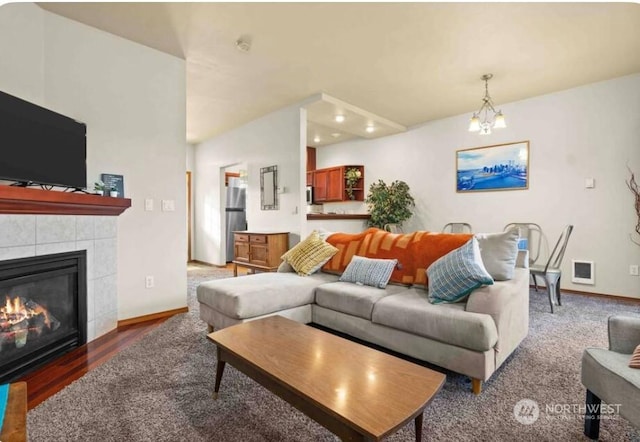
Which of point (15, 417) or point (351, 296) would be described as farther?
point (351, 296)

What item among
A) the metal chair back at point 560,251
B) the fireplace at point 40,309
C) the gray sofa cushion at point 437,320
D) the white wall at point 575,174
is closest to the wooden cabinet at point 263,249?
the fireplace at point 40,309

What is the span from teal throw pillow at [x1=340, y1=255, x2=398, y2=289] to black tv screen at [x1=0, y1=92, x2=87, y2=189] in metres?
2.34

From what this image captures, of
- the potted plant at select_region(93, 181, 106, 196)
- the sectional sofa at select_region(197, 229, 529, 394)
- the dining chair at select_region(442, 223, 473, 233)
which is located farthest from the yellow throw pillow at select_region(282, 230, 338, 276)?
the dining chair at select_region(442, 223, 473, 233)

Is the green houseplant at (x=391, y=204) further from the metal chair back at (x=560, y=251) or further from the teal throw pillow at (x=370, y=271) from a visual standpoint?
the teal throw pillow at (x=370, y=271)

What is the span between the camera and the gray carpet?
149 cm

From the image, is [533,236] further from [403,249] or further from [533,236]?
[403,249]

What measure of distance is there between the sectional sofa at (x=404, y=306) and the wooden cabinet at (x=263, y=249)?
1.50 metres

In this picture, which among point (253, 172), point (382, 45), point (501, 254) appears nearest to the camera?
point (501, 254)

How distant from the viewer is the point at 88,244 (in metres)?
2.64

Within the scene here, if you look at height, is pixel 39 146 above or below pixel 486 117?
below

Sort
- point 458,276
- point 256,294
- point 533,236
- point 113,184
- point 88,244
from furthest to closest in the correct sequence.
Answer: point 533,236
point 113,184
point 88,244
point 256,294
point 458,276

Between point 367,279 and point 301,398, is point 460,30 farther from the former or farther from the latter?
point 301,398

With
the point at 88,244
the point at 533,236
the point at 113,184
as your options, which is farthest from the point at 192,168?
the point at 533,236

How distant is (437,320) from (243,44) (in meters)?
2.93
